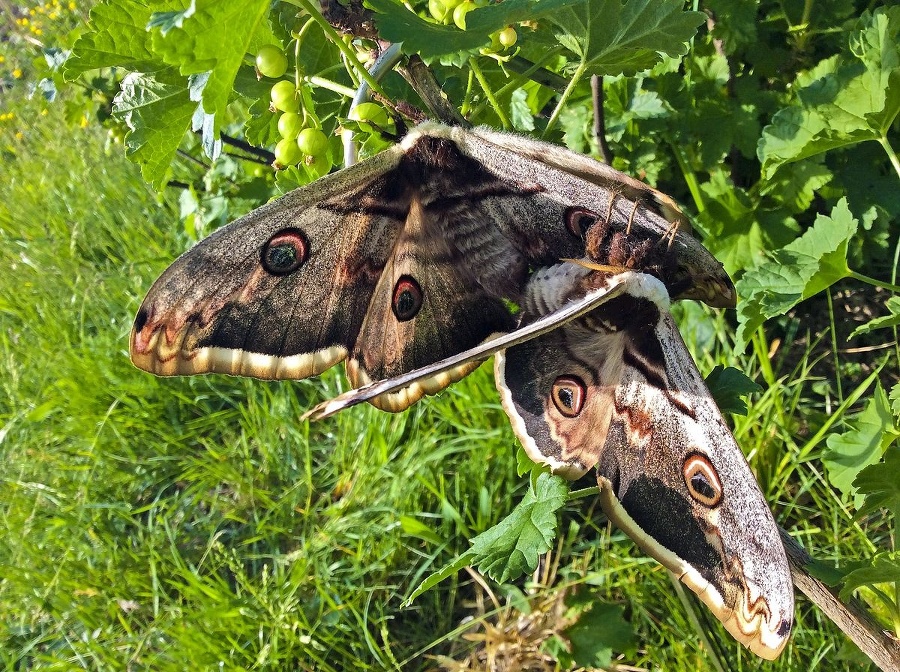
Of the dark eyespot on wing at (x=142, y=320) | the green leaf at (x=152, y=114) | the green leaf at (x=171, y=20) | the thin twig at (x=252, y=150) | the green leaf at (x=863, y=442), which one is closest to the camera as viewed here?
the green leaf at (x=171, y=20)

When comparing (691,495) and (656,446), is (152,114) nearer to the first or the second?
(656,446)

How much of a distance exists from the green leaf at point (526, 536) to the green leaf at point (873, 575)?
23.6 inches

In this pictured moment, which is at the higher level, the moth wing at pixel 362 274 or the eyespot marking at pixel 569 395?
the moth wing at pixel 362 274

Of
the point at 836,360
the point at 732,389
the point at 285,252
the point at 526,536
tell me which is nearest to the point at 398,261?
the point at 285,252

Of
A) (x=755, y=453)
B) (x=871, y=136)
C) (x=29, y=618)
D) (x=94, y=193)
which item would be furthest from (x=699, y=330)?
(x=94, y=193)

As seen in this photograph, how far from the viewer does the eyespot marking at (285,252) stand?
1597 mm

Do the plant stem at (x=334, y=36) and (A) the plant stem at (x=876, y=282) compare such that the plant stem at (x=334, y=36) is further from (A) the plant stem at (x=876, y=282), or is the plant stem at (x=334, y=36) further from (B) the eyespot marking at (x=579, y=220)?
(A) the plant stem at (x=876, y=282)

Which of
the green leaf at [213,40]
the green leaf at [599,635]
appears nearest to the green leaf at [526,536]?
the green leaf at [213,40]

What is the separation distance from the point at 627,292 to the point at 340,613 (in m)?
2.54

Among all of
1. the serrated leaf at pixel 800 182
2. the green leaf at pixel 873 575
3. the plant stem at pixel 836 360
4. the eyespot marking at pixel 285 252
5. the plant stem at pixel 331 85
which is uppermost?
the plant stem at pixel 331 85

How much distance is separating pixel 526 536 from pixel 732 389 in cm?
59

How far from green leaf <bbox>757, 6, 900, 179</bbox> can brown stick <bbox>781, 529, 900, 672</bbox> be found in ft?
5.23

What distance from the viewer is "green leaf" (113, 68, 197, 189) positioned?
166cm

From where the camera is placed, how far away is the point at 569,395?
5.65 feet
